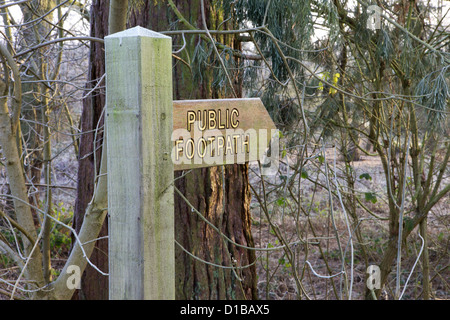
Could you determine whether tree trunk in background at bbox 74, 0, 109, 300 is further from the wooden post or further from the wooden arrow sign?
the wooden post

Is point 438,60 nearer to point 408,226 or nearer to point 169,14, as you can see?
point 408,226

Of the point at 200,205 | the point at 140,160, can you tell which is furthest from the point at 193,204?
the point at 140,160

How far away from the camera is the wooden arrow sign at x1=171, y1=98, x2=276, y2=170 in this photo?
56.7 inches

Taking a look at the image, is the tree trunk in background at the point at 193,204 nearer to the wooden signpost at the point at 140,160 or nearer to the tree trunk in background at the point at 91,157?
the tree trunk in background at the point at 91,157

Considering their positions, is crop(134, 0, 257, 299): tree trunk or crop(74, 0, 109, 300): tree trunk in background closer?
crop(134, 0, 257, 299): tree trunk

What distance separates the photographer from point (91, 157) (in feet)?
11.4

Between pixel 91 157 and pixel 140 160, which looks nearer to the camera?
pixel 140 160

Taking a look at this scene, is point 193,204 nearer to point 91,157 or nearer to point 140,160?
point 91,157

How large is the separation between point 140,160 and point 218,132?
0.35m

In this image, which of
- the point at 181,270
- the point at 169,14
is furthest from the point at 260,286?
the point at 169,14

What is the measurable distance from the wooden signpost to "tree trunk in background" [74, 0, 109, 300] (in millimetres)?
1972

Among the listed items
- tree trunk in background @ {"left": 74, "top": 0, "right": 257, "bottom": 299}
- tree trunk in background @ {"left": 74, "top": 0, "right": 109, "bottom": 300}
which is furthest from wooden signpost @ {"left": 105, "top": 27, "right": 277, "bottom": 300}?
tree trunk in background @ {"left": 74, "top": 0, "right": 109, "bottom": 300}

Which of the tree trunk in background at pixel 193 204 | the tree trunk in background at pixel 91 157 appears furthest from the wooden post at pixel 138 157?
the tree trunk in background at pixel 91 157
